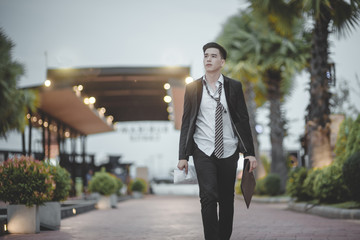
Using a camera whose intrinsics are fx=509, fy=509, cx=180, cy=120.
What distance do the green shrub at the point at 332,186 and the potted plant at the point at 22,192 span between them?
6.58 metres

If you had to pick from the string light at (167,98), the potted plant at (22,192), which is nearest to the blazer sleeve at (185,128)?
the potted plant at (22,192)

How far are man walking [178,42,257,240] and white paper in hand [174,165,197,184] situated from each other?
0.05m

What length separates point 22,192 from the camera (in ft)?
24.8

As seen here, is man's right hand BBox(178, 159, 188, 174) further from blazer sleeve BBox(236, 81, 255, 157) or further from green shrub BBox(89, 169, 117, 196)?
green shrub BBox(89, 169, 117, 196)

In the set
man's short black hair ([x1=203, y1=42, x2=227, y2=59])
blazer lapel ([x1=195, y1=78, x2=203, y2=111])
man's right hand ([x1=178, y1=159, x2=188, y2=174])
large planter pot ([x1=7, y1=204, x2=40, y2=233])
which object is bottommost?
large planter pot ([x1=7, y1=204, x2=40, y2=233])

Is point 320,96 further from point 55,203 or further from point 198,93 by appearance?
point 198,93

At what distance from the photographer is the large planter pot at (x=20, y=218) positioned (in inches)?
298

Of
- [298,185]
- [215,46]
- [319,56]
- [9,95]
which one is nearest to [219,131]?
[215,46]

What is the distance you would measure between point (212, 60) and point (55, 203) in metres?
5.56

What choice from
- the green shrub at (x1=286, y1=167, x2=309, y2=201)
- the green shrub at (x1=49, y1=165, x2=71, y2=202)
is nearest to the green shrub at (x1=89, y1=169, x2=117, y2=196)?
the green shrub at (x1=286, y1=167, x2=309, y2=201)

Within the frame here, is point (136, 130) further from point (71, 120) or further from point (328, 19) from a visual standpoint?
point (328, 19)

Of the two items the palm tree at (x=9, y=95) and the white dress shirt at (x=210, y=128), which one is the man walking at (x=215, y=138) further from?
the palm tree at (x=9, y=95)

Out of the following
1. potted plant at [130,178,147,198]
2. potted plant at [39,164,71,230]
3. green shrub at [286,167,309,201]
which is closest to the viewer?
potted plant at [39,164,71,230]

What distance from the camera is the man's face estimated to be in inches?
174
